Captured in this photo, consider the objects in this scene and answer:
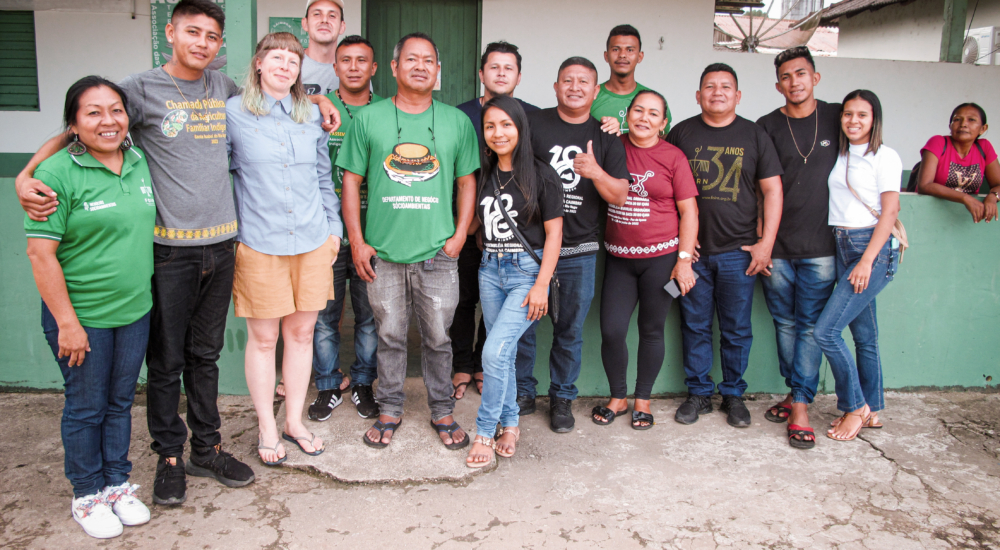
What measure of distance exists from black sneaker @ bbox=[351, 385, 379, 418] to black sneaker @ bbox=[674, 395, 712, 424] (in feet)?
5.43

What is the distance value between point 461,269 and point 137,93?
1.81m

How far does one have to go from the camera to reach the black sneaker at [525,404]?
376 cm

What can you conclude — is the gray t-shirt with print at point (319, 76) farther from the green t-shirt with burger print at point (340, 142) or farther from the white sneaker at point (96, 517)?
the white sneaker at point (96, 517)

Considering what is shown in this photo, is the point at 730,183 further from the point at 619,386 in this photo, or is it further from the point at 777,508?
the point at 777,508

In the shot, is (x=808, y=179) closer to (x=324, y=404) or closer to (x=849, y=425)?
(x=849, y=425)

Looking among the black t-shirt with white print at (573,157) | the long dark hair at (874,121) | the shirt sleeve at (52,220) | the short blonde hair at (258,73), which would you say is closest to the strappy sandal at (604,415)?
the black t-shirt with white print at (573,157)

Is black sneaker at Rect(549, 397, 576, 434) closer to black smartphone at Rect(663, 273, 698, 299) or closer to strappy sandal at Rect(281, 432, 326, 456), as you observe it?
black smartphone at Rect(663, 273, 698, 299)

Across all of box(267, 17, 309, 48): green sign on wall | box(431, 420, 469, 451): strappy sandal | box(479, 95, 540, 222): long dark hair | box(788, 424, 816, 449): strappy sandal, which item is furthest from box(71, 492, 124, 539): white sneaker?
box(267, 17, 309, 48): green sign on wall

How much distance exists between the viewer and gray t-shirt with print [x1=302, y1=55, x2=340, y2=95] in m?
3.81

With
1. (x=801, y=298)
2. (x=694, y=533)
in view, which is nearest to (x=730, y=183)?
(x=801, y=298)

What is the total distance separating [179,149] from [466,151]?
1230 mm

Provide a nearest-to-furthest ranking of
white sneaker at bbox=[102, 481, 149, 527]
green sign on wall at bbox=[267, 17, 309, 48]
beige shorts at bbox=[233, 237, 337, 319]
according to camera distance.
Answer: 1. white sneaker at bbox=[102, 481, 149, 527]
2. beige shorts at bbox=[233, 237, 337, 319]
3. green sign on wall at bbox=[267, 17, 309, 48]

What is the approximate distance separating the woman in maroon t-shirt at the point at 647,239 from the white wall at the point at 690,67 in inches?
120

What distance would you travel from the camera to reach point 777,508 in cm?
291
